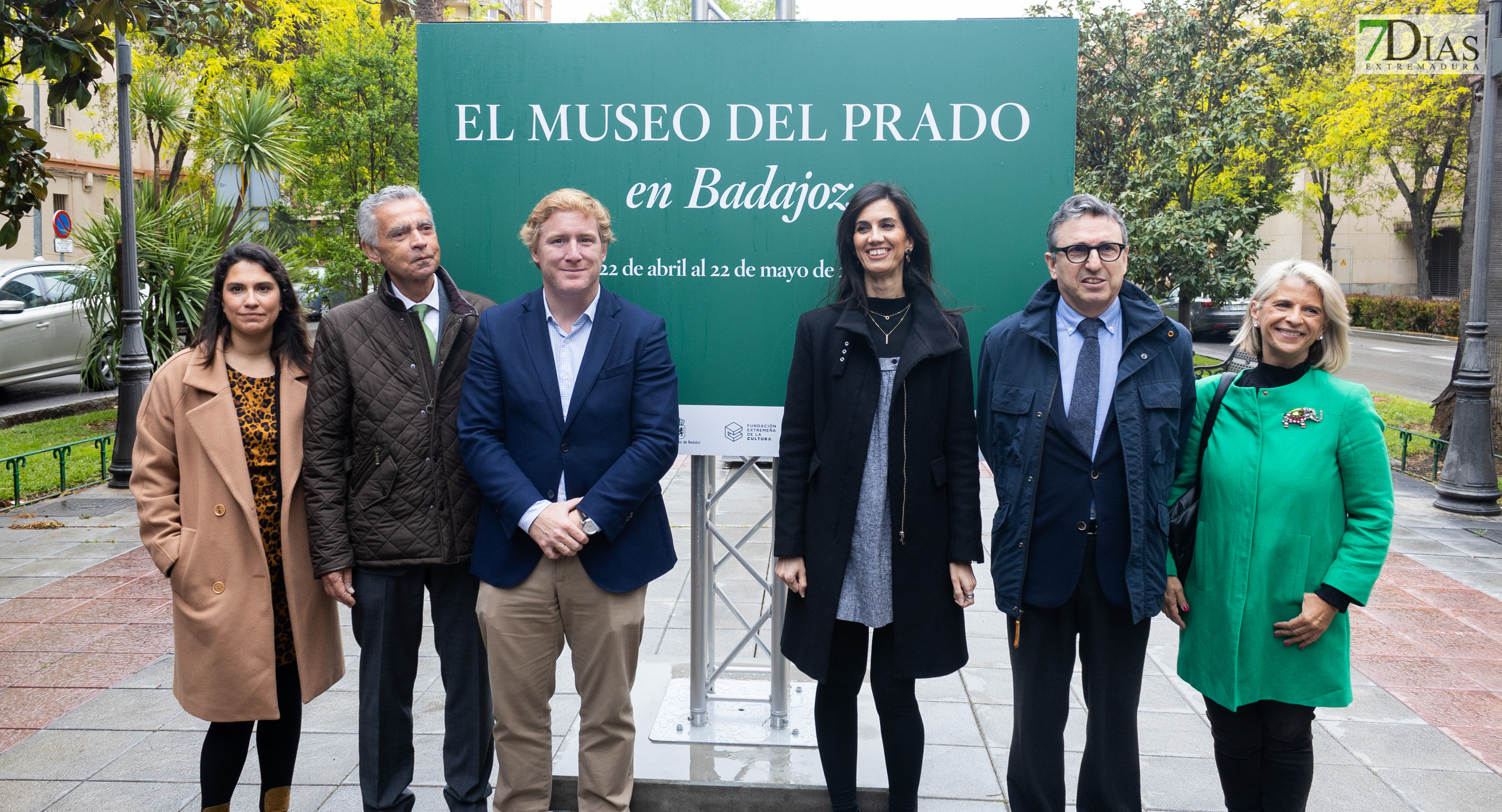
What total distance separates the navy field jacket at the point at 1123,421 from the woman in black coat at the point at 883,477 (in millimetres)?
93

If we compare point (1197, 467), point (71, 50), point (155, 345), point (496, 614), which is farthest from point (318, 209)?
point (1197, 467)

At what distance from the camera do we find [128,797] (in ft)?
11.5

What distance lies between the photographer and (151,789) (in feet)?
11.6

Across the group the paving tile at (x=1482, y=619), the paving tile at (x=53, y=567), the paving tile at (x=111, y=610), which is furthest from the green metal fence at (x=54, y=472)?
the paving tile at (x=1482, y=619)

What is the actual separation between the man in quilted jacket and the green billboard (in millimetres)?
592

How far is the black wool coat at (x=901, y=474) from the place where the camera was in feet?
9.50

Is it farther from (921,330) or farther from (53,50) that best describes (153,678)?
(921,330)

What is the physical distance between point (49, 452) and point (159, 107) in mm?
5843

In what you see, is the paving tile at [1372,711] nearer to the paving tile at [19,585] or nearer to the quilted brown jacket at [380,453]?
the quilted brown jacket at [380,453]

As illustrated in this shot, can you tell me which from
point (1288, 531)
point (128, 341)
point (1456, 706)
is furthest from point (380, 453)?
point (128, 341)

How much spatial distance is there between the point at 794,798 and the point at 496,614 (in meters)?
1.24

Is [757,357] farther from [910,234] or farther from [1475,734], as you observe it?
[1475,734]

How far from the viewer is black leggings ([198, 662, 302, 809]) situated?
9.91 feet

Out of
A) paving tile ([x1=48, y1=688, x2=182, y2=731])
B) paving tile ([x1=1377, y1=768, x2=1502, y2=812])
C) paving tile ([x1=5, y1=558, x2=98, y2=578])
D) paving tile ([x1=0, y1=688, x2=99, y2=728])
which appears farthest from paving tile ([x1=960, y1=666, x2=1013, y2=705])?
paving tile ([x1=5, y1=558, x2=98, y2=578])
